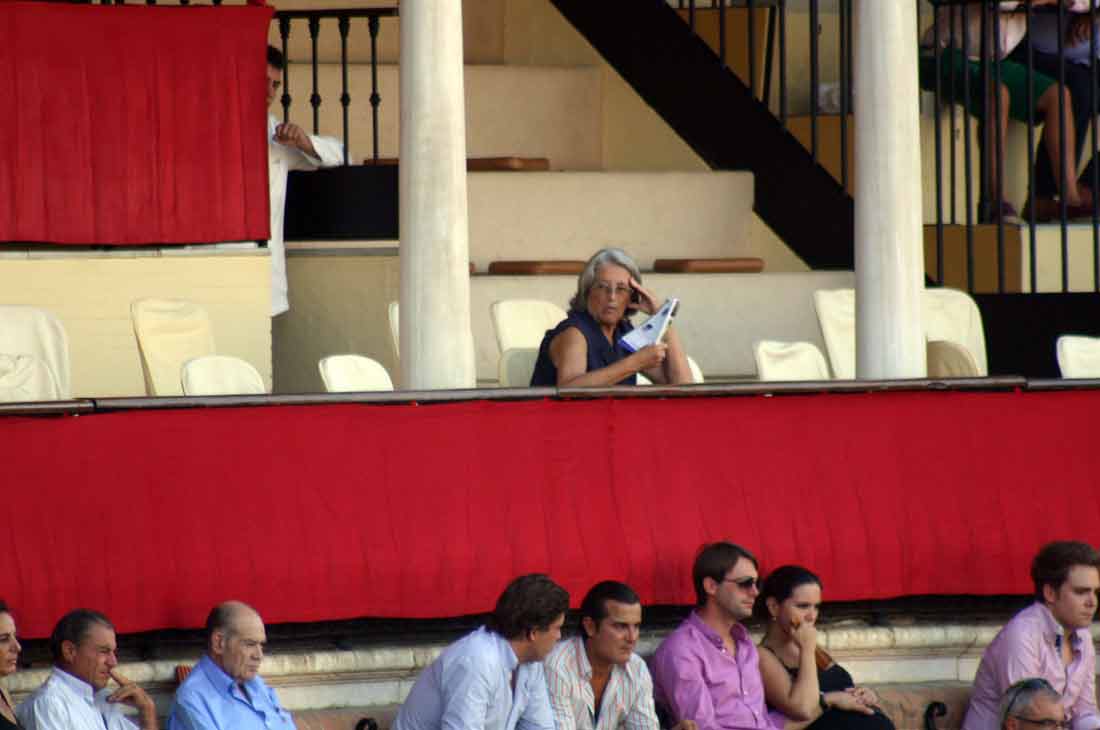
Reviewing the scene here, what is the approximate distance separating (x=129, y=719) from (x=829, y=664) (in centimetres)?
235

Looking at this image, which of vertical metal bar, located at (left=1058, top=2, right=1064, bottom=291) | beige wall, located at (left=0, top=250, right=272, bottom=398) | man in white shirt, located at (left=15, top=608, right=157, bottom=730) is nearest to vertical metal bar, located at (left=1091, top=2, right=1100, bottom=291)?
vertical metal bar, located at (left=1058, top=2, right=1064, bottom=291)

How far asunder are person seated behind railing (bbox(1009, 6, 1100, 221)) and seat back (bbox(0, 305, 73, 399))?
16.9 ft

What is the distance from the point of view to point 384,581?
8.31 metres

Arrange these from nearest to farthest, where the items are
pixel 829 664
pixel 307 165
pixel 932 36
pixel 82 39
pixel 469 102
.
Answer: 1. pixel 829 664
2. pixel 82 39
3. pixel 307 165
4. pixel 932 36
5. pixel 469 102

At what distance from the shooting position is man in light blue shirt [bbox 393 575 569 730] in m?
7.82

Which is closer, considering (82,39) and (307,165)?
(82,39)

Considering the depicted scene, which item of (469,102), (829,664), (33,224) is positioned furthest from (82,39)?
(829,664)

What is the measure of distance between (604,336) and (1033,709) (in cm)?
265

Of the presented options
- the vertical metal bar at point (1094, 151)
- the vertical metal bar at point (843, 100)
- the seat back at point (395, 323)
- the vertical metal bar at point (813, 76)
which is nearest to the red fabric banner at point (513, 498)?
the seat back at point (395, 323)

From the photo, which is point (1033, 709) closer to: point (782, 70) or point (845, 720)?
point (845, 720)

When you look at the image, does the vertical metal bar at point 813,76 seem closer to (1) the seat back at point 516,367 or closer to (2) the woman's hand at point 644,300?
(1) the seat back at point 516,367

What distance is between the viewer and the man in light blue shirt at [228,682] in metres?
7.71

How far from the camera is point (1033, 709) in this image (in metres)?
7.16

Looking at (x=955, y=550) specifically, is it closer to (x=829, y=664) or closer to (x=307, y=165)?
(x=829, y=664)
